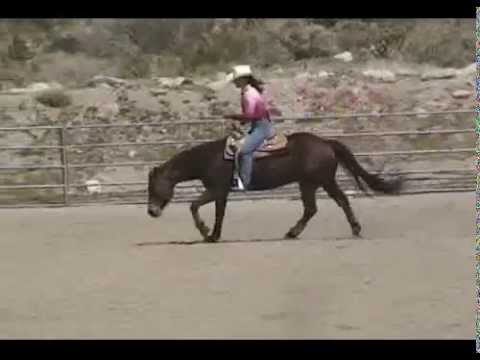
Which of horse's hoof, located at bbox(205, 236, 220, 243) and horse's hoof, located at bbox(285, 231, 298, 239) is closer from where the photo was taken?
horse's hoof, located at bbox(205, 236, 220, 243)

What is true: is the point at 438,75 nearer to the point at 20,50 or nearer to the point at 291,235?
the point at 20,50

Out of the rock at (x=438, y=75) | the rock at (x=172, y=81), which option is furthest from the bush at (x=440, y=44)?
the rock at (x=172, y=81)

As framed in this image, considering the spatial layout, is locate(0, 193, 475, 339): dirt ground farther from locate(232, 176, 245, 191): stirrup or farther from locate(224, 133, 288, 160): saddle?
locate(224, 133, 288, 160): saddle

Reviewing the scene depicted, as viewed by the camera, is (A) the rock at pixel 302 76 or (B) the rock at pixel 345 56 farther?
(B) the rock at pixel 345 56

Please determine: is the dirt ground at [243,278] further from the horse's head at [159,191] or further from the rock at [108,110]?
the rock at [108,110]

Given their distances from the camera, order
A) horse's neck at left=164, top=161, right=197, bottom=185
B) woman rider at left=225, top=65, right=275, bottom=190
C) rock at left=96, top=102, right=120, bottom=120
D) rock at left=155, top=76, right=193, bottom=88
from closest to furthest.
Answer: woman rider at left=225, top=65, right=275, bottom=190 → horse's neck at left=164, top=161, right=197, bottom=185 → rock at left=96, top=102, right=120, bottom=120 → rock at left=155, top=76, right=193, bottom=88

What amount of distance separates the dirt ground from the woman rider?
735 mm

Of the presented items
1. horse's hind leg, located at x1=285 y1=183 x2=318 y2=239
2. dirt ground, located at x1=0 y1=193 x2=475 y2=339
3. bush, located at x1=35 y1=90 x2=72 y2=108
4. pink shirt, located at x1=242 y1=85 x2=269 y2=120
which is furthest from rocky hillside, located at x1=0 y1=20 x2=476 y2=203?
pink shirt, located at x1=242 y1=85 x2=269 y2=120

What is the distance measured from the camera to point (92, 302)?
6012 millimetres

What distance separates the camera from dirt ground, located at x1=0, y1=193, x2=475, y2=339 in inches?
205

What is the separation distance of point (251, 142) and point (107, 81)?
1112cm

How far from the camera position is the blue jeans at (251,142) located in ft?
28.4

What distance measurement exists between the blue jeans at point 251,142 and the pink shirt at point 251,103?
0.19 m

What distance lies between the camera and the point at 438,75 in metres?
19.4
